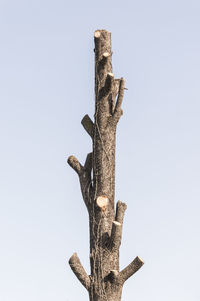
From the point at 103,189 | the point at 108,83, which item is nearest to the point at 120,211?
the point at 103,189

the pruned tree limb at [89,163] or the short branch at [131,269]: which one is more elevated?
the pruned tree limb at [89,163]

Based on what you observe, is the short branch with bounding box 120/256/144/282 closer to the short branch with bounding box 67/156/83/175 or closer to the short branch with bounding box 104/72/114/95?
the short branch with bounding box 67/156/83/175

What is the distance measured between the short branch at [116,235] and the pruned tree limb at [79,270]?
506 millimetres

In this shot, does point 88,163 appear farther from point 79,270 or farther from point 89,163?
point 79,270

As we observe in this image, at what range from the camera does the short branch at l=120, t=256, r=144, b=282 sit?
308 inches

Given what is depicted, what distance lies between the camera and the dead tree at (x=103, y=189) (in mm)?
7840

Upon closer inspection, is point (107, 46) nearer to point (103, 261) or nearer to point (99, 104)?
point (99, 104)

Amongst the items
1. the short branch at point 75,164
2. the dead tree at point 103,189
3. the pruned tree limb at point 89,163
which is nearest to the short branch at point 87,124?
the dead tree at point 103,189

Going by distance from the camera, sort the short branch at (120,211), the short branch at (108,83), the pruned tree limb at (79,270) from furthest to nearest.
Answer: the short branch at (108,83) < the short branch at (120,211) < the pruned tree limb at (79,270)

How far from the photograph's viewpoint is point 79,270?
7.84m

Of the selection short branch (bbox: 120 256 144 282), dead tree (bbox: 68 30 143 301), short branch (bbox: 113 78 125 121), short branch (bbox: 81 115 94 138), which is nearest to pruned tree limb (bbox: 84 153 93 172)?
dead tree (bbox: 68 30 143 301)

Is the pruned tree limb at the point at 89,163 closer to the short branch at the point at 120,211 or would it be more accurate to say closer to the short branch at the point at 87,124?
the short branch at the point at 87,124

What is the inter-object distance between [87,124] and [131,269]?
2303 mm

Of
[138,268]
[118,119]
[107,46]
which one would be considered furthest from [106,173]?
[107,46]
